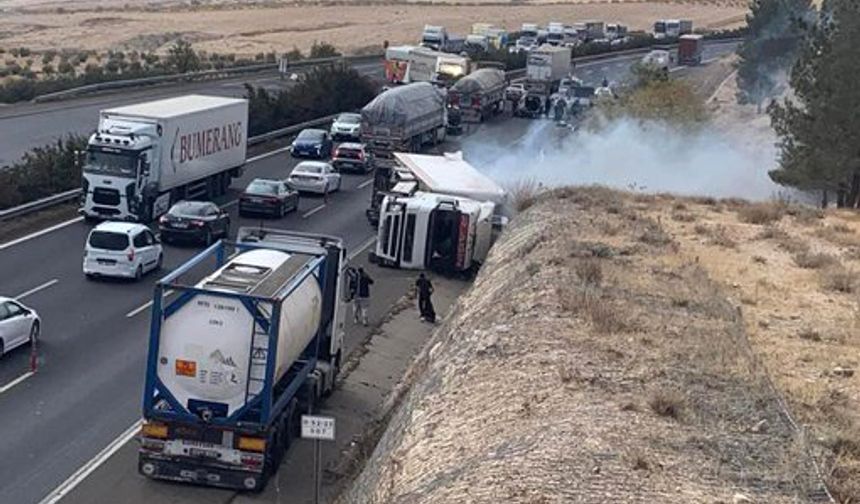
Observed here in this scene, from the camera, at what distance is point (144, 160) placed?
139 ft

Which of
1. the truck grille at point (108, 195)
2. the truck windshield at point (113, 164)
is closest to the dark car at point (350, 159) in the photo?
the truck windshield at point (113, 164)

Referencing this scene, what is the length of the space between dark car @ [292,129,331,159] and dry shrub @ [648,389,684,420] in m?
43.9

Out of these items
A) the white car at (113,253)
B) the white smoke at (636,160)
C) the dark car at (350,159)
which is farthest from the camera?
the white smoke at (636,160)

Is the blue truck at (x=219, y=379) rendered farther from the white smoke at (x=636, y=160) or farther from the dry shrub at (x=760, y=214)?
the white smoke at (x=636, y=160)

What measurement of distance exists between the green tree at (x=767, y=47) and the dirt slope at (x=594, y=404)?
61.0m

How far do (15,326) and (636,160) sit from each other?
3852cm

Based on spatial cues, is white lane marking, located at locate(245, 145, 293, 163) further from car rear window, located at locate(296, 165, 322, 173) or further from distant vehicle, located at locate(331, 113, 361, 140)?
car rear window, located at locate(296, 165, 322, 173)

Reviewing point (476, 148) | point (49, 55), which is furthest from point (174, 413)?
point (49, 55)

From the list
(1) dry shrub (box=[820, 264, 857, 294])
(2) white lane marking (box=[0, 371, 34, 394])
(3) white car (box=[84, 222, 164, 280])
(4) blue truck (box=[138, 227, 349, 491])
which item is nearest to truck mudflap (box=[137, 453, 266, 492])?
(4) blue truck (box=[138, 227, 349, 491])

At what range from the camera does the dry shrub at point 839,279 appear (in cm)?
2703

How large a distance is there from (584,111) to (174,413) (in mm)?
59352

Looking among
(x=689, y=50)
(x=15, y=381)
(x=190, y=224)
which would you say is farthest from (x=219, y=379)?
(x=689, y=50)

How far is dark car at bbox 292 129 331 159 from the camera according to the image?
60.4 metres

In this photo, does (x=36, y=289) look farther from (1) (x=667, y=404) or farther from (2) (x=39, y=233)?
(1) (x=667, y=404)
